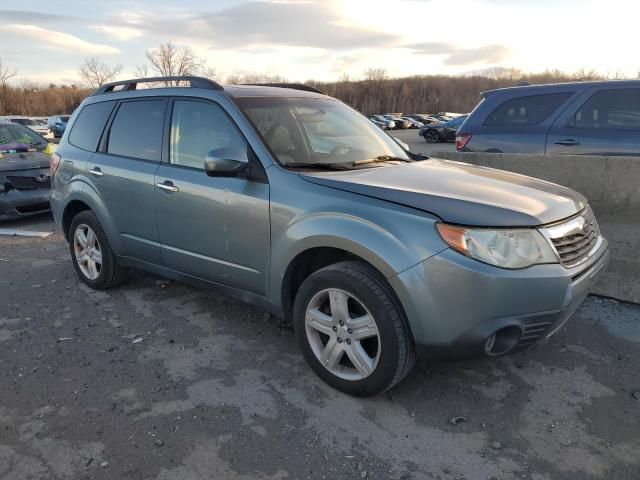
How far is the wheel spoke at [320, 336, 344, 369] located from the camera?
299 centimetres

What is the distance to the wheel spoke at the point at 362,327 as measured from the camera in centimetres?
280

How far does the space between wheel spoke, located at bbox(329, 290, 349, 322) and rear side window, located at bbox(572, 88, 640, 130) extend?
4.42m

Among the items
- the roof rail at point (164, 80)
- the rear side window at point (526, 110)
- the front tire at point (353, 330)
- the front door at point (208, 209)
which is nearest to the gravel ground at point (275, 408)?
the front tire at point (353, 330)

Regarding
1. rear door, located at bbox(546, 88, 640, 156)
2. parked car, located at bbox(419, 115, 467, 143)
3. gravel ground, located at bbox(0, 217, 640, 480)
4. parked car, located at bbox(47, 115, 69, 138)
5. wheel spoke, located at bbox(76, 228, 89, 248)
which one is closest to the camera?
gravel ground, located at bbox(0, 217, 640, 480)

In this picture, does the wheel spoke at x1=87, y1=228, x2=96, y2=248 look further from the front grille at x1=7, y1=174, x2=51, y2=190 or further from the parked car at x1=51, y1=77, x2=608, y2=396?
the front grille at x1=7, y1=174, x2=51, y2=190

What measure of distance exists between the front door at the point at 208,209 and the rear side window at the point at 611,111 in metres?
4.38

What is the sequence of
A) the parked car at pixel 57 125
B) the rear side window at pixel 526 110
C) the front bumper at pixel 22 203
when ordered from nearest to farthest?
the rear side window at pixel 526 110 → the front bumper at pixel 22 203 → the parked car at pixel 57 125

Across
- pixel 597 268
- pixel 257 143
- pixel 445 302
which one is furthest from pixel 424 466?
pixel 257 143

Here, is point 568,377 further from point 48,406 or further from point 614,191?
point 48,406

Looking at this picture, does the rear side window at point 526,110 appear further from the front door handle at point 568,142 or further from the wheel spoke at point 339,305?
the wheel spoke at point 339,305

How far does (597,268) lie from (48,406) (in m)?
3.28

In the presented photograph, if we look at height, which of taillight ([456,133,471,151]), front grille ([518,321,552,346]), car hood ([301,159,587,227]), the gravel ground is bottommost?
the gravel ground

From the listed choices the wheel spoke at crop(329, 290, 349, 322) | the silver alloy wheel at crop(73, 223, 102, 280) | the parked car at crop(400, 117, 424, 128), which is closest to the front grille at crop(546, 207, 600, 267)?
the wheel spoke at crop(329, 290, 349, 322)

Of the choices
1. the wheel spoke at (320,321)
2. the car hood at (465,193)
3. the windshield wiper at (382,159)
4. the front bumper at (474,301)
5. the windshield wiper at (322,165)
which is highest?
the windshield wiper at (382,159)
